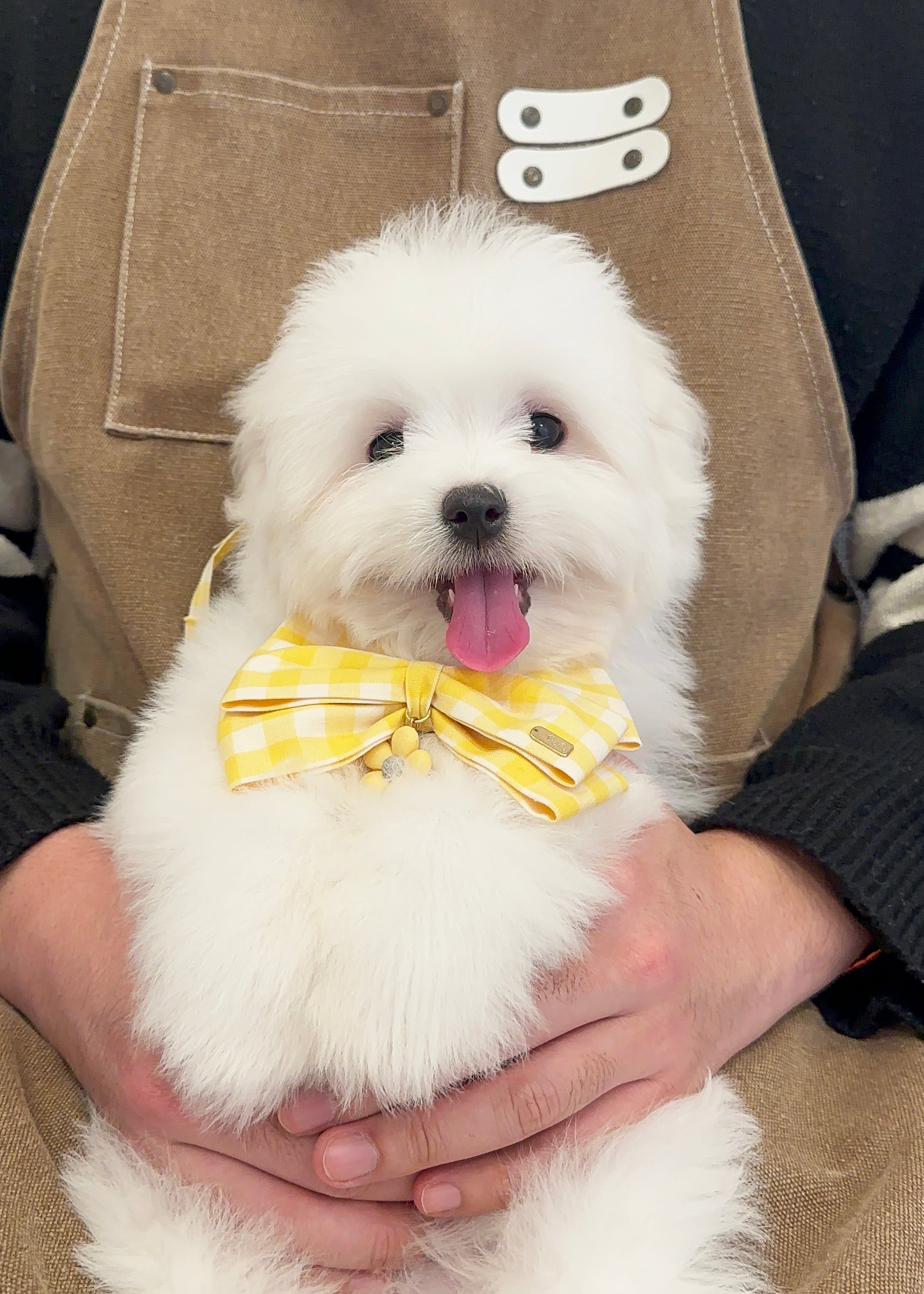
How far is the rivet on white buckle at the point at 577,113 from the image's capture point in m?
1.32

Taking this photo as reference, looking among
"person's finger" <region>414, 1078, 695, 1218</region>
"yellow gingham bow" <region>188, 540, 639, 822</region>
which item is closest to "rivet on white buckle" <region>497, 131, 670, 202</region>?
"yellow gingham bow" <region>188, 540, 639, 822</region>

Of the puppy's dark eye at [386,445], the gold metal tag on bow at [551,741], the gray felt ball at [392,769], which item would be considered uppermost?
the puppy's dark eye at [386,445]

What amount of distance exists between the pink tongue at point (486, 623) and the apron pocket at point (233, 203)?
0.60 m

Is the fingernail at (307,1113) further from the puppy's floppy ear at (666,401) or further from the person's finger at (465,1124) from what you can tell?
the puppy's floppy ear at (666,401)

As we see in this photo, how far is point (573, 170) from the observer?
1.37m

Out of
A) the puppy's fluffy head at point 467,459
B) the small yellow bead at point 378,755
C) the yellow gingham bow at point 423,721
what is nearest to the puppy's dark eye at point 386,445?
the puppy's fluffy head at point 467,459

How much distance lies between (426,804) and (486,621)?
226 mm

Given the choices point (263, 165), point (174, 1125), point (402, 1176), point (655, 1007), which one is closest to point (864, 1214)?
point (655, 1007)

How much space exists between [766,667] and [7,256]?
1399mm

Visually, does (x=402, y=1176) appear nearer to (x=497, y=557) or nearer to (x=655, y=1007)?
(x=655, y=1007)

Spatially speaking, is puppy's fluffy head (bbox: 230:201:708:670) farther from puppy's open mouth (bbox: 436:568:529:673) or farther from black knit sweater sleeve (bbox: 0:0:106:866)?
black knit sweater sleeve (bbox: 0:0:106:866)

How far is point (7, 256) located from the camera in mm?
1396

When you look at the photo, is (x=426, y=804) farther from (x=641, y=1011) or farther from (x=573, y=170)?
(x=573, y=170)

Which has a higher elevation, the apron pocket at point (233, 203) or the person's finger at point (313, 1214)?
the apron pocket at point (233, 203)
